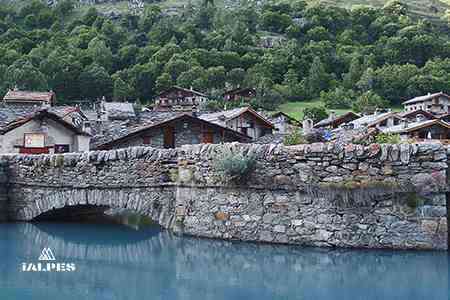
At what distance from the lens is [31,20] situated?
138750mm

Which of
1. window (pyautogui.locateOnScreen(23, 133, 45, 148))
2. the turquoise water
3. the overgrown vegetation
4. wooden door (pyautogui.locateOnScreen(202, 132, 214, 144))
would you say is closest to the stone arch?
the turquoise water

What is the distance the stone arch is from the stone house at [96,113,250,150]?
38.1 ft

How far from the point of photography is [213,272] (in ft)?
33.2

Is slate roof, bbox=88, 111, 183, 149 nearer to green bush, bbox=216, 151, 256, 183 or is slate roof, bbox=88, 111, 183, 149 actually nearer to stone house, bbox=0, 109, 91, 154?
stone house, bbox=0, 109, 91, 154

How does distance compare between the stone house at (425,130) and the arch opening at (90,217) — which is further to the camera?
the stone house at (425,130)

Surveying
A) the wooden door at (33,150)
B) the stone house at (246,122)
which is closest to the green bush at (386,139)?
the wooden door at (33,150)

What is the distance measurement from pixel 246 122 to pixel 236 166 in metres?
27.3

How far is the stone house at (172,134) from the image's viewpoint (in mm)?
26547

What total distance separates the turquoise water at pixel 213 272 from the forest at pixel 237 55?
6095 cm

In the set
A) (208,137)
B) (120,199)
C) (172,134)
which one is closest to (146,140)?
(172,134)

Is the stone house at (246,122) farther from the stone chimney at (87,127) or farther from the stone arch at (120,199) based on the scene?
the stone arch at (120,199)

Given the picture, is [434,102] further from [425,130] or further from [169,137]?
[169,137]

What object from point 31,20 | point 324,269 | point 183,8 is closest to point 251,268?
point 324,269

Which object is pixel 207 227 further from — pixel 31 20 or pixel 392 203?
pixel 31 20
